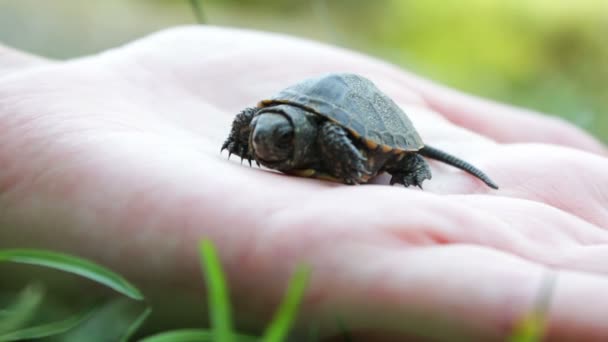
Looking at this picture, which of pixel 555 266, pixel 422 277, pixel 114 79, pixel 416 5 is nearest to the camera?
pixel 422 277

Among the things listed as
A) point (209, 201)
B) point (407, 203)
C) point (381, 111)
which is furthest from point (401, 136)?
point (209, 201)

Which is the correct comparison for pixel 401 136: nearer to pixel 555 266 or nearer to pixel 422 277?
pixel 555 266

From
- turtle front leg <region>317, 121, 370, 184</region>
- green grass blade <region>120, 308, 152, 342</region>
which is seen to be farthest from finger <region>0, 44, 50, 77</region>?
green grass blade <region>120, 308, 152, 342</region>

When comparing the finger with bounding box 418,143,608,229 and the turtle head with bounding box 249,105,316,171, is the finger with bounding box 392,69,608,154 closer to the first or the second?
the finger with bounding box 418,143,608,229

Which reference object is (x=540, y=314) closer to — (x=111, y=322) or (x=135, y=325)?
(x=135, y=325)

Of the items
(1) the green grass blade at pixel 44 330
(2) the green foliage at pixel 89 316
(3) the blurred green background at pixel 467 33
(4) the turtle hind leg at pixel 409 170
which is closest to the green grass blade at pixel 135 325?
(2) the green foliage at pixel 89 316
